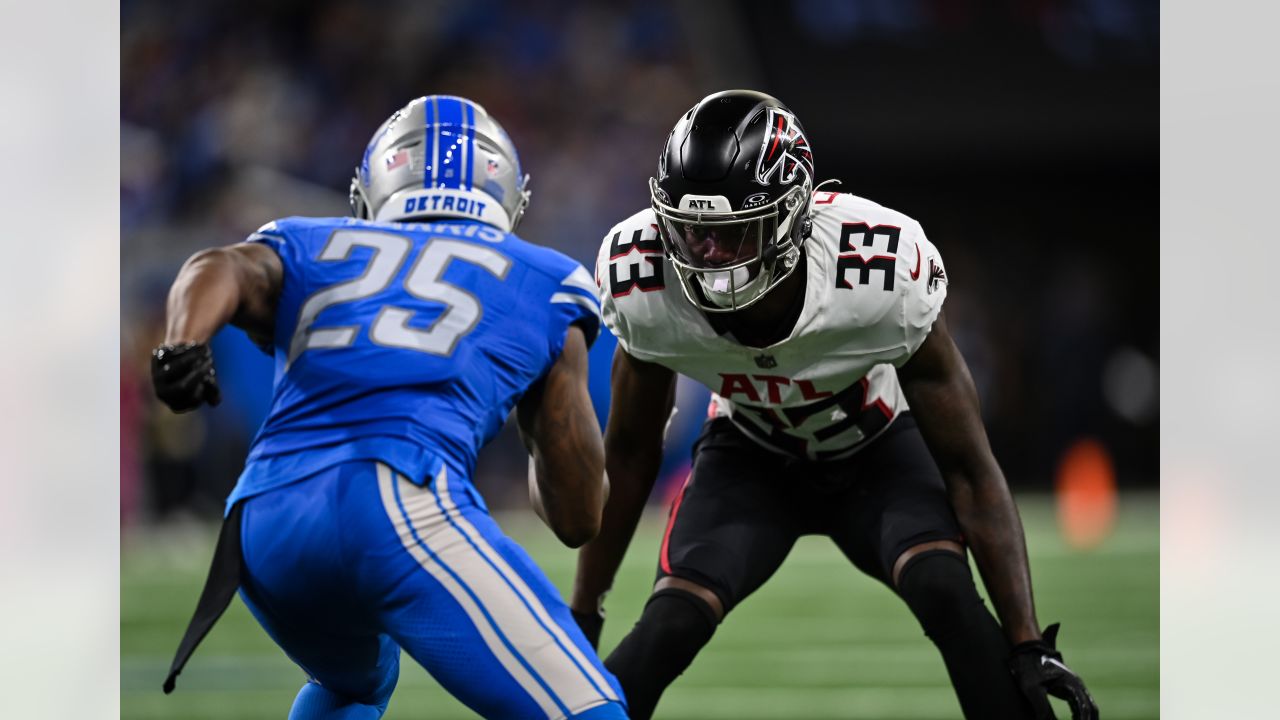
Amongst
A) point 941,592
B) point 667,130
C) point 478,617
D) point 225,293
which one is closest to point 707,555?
point 941,592

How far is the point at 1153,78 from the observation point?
13609 mm

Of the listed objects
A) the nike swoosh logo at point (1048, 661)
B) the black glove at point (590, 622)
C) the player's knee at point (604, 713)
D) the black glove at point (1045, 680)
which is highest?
the player's knee at point (604, 713)

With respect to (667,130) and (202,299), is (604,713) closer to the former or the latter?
(202,299)

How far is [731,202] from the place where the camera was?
303 cm

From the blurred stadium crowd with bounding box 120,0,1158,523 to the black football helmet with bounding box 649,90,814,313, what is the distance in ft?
24.5

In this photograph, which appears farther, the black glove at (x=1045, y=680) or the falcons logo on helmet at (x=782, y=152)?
the falcons logo on helmet at (x=782, y=152)

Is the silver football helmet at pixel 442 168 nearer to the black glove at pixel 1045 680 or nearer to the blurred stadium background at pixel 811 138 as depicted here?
the black glove at pixel 1045 680

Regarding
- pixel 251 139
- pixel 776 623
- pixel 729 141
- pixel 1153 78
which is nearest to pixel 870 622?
pixel 776 623

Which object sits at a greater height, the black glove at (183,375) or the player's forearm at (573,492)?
the black glove at (183,375)

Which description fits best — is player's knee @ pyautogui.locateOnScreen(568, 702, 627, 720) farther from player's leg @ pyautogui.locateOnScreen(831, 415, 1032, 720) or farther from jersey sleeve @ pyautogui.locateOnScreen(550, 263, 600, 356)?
player's leg @ pyautogui.locateOnScreen(831, 415, 1032, 720)

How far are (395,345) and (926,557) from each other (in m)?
1.26

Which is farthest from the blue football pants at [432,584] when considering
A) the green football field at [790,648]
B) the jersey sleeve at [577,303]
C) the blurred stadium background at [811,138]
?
the blurred stadium background at [811,138]

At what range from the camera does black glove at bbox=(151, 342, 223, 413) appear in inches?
85.1

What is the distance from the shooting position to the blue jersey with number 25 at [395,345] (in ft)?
8.19
